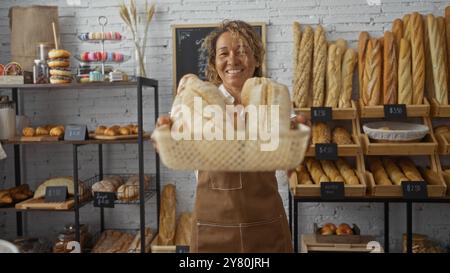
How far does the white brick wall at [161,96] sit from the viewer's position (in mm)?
3031

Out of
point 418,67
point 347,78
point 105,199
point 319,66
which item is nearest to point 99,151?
point 105,199

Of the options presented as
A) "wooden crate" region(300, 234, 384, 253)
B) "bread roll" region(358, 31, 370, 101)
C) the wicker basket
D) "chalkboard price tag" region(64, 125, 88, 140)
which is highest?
"bread roll" region(358, 31, 370, 101)

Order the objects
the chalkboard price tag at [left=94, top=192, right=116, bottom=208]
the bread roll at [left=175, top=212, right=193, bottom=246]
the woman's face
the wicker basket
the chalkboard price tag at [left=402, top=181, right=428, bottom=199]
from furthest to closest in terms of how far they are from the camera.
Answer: the bread roll at [left=175, top=212, right=193, bottom=246], the chalkboard price tag at [left=94, top=192, right=116, bottom=208], the chalkboard price tag at [left=402, top=181, right=428, bottom=199], the woman's face, the wicker basket

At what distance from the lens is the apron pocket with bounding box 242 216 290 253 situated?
1429mm

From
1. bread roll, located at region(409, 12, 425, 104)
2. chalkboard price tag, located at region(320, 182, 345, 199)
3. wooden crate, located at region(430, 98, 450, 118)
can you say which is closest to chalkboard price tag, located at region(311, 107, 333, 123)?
chalkboard price tag, located at region(320, 182, 345, 199)

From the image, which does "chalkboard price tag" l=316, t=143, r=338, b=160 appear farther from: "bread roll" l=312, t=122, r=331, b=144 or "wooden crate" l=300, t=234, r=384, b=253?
"wooden crate" l=300, t=234, r=384, b=253

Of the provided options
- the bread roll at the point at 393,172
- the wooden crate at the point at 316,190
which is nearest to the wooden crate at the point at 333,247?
the wooden crate at the point at 316,190

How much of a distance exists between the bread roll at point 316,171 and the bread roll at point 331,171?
0.03 meters

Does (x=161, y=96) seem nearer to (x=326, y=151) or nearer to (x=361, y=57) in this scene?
(x=326, y=151)

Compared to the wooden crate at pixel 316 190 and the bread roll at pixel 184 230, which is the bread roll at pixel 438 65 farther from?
the bread roll at pixel 184 230

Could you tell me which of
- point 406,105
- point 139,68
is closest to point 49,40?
point 139,68

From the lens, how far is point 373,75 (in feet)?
9.10

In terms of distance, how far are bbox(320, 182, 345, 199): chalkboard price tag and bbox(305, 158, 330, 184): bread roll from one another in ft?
0.17

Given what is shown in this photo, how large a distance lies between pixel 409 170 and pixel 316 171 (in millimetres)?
597
